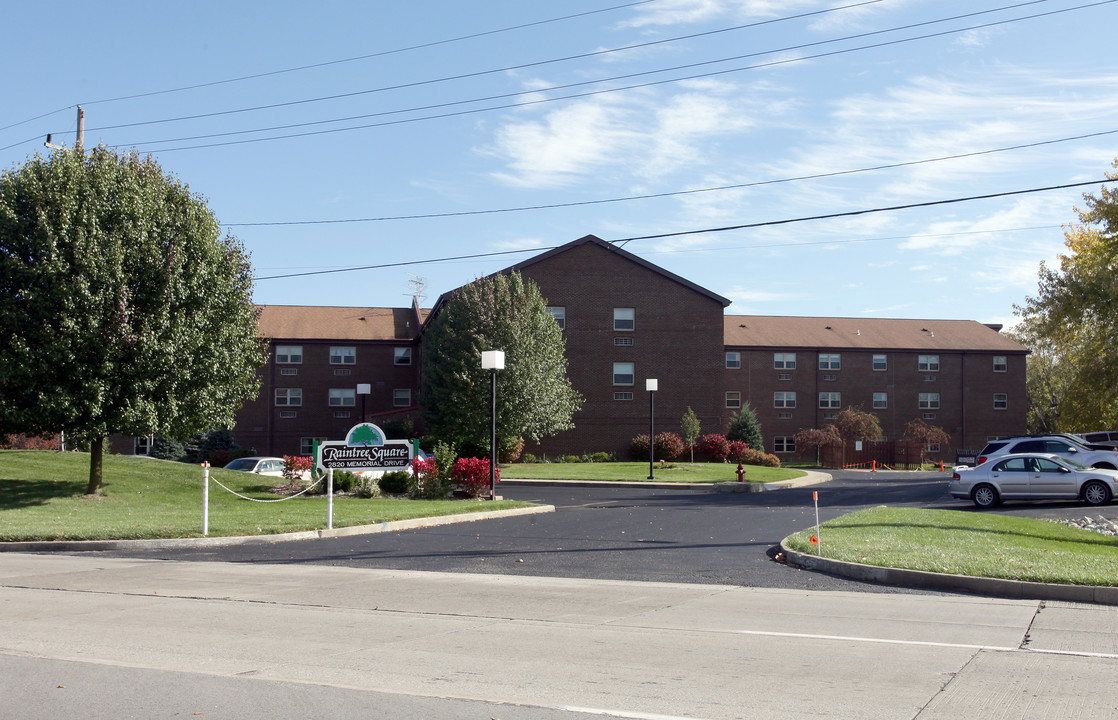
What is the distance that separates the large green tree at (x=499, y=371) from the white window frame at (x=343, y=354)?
14.5 meters

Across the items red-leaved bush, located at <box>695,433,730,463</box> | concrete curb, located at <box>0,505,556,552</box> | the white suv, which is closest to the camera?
concrete curb, located at <box>0,505,556,552</box>

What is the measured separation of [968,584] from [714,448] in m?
36.2

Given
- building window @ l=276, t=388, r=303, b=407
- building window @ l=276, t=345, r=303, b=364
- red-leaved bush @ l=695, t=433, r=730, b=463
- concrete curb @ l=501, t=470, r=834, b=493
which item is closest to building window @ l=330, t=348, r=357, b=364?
building window @ l=276, t=345, r=303, b=364

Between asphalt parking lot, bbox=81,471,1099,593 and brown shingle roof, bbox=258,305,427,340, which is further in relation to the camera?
brown shingle roof, bbox=258,305,427,340

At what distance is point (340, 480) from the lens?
25.4 m

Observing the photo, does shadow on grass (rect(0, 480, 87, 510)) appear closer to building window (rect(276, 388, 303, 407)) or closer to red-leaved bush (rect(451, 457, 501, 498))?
red-leaved bush (rect(451, 457, 501, 498))

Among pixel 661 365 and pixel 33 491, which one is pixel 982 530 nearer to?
pixel 33 491

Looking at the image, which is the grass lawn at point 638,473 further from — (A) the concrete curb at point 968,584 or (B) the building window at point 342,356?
(A) the concrete curb at point 968,584

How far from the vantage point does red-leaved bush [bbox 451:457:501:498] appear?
83.7 ft

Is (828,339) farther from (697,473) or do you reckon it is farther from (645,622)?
(645,622)

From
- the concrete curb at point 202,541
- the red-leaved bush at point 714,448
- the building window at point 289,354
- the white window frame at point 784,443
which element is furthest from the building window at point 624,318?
the concrete curb at point 202,541

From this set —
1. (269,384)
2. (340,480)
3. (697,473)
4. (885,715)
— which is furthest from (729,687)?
(269,384)

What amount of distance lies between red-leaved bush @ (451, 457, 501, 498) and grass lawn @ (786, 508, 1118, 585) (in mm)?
9604

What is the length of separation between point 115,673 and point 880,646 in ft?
20.2
